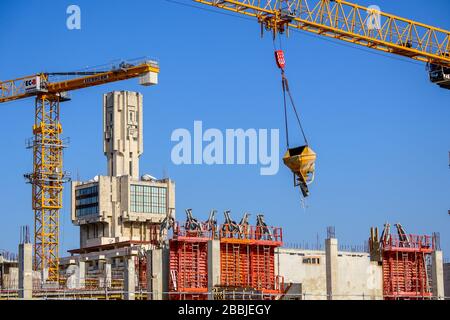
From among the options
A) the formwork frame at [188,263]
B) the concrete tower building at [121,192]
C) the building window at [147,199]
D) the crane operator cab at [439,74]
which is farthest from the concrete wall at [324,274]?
the building window at [147,199]

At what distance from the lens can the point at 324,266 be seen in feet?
265

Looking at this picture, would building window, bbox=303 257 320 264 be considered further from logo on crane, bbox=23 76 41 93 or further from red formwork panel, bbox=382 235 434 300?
logo on crane, bbox=23 76 41 93

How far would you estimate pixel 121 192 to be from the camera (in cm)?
13612

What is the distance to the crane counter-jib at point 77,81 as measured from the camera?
11125 cm

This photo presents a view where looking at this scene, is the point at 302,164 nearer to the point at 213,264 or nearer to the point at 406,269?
the point at 213,264

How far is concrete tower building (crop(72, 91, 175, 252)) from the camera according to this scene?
134750 mm

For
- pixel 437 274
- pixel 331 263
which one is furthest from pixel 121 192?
pixel 331 263

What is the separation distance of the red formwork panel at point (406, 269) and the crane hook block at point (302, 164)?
2933 centimetres

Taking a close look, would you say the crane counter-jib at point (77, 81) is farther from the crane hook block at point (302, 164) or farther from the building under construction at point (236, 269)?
the crane hook block at point (302, 164)

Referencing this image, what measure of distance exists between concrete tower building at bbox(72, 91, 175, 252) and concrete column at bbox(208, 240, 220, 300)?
57.3 meters

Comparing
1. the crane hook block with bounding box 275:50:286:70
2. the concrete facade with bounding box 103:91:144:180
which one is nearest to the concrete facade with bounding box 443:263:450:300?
the crane hook block with bounding box 275:50:286:70

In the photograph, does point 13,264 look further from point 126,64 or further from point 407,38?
point 407,38
